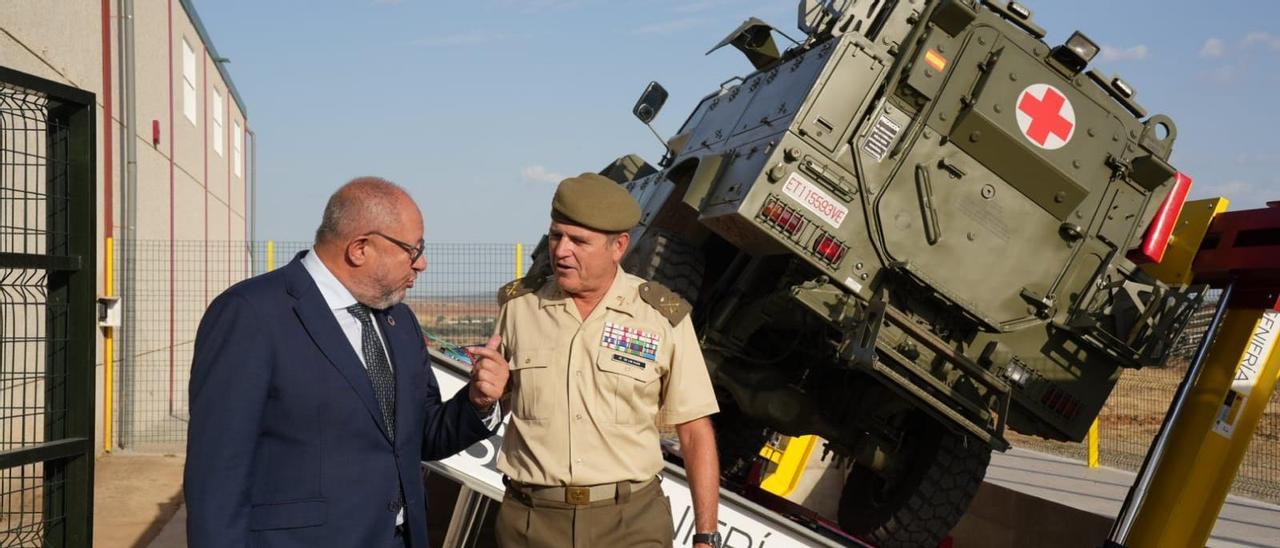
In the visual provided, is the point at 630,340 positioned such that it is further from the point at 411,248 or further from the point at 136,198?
the point at 136,198

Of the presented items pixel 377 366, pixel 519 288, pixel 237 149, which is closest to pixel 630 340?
pixel 519 288

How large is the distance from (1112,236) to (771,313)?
185 centimetres

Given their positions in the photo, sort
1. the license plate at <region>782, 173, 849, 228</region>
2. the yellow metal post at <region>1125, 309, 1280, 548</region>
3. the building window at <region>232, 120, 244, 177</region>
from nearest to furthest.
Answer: the yellow metal post at <region>1125, 309, 1280, 548</region> < the license plate at <region>782, 173, 849, 228</region> < the building window at <region>232, 120, 244, 177</region>

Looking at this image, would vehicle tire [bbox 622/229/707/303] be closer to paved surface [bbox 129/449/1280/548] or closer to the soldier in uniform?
paved surface [bbox 129/449/1280/548]

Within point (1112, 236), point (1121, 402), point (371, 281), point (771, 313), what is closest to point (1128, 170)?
point (1112, 236)

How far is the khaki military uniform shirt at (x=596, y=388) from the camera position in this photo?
3.38 meters

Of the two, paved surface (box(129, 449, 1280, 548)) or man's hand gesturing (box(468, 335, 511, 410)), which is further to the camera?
paved surface (box(129, 449, 1280, 548))

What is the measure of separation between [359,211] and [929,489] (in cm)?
476

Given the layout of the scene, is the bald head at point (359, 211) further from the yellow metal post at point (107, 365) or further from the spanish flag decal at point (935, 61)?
the yellow metal post at point (107, 365)

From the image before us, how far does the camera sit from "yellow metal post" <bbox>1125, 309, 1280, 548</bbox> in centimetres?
497

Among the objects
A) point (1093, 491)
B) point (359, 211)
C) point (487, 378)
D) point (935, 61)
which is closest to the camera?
point (359, 211)

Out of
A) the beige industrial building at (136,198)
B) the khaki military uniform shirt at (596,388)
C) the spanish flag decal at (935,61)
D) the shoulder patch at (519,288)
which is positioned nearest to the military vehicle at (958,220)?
the spanish flag decal at (935,61)

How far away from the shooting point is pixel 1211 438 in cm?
498

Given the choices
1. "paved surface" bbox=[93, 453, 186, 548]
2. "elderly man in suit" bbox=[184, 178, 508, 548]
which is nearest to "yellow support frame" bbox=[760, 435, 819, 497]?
"paved surface" bbox=[93, 453, 186, 548]
